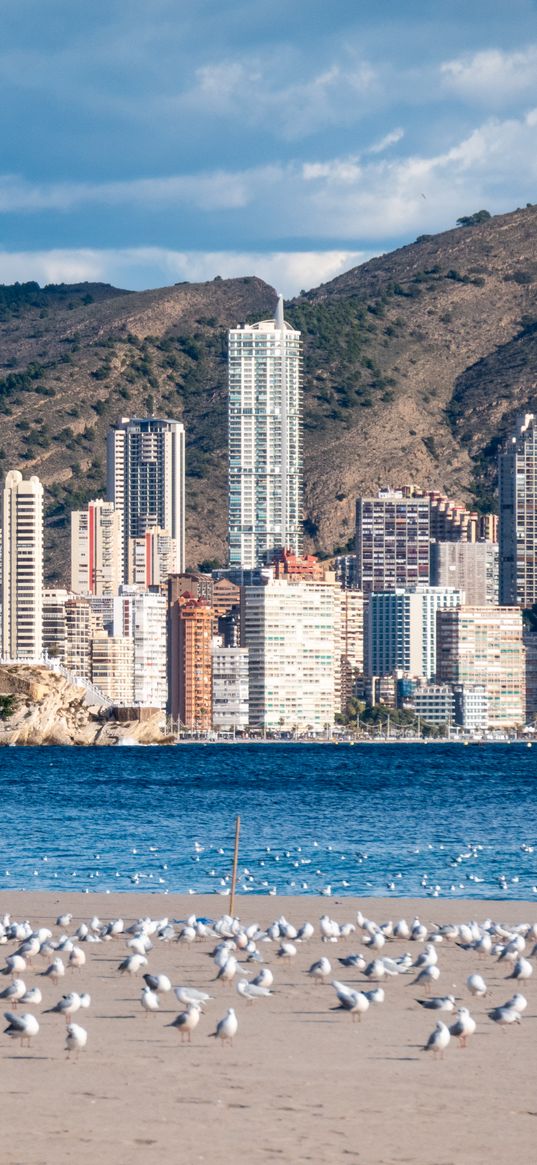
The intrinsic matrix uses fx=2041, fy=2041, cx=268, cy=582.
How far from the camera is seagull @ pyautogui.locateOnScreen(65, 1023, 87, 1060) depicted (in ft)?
74.3

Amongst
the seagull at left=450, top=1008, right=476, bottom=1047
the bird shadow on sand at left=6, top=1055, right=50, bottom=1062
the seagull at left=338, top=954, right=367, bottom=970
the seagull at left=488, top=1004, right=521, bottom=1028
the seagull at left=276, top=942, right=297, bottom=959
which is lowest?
the seagull at left=276, top=942, right=297, bottom=959

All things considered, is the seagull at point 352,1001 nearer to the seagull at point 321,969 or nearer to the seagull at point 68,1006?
the seagull at point 321,969

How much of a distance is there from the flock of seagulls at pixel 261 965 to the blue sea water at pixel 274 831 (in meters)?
11.5

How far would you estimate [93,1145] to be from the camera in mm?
18875

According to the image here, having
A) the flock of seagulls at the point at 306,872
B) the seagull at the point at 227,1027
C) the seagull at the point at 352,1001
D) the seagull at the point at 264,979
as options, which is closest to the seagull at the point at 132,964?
the seagull at the point at 264,979

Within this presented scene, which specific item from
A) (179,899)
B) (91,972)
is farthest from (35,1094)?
(179,899)

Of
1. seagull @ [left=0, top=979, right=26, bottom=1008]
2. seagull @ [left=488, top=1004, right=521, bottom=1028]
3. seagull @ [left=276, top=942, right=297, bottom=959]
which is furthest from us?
seagull @ [left=276, top=942, right=297, bottom=959]

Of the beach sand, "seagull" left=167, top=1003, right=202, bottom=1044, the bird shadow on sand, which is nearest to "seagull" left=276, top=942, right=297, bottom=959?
the beach sand

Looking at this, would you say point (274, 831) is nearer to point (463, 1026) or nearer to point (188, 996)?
point (188, 996)

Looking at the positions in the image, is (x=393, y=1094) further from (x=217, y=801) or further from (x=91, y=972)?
(x=217, y=801)

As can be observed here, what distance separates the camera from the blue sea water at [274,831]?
160 ft

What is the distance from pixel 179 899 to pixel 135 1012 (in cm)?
1622

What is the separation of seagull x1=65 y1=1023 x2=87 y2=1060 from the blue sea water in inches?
887

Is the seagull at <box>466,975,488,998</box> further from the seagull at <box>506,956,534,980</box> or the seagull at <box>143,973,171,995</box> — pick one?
the seagull at <box>143,973,171,995</box>
